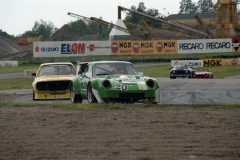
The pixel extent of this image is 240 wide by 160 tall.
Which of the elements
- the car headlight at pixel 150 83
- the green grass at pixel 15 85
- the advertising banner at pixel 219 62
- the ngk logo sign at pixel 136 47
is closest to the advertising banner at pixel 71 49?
the ngk logo sign at pixel 136 47

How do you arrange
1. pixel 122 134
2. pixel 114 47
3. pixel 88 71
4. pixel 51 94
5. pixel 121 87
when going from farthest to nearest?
pixel 114 47 < pixel 51 94 < pixel 88 71 < pixel 121 87 < pixel 122 134

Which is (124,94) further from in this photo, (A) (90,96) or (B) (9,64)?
(B) (9,64)

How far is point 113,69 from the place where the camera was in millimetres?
15031

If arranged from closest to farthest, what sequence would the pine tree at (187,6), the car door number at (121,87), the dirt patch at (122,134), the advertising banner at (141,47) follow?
the dirt patch at (122,134), the car door number at (121,87), the advertising banner at (141,47), the pine tree at (187,6)

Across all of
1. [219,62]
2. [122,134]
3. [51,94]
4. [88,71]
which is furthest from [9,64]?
[122,134]

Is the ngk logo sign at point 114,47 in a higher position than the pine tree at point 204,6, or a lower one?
lower

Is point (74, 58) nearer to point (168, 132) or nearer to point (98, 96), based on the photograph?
point (98, 96)

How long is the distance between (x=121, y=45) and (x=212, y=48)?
950 centimetres

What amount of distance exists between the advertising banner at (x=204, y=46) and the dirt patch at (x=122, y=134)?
4831cm

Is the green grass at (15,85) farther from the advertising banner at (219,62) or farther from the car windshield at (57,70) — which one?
the advertising banner at (219,62)

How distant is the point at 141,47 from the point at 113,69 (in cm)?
4501

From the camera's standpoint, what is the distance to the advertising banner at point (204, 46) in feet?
198

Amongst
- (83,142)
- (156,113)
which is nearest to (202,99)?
(156,113)

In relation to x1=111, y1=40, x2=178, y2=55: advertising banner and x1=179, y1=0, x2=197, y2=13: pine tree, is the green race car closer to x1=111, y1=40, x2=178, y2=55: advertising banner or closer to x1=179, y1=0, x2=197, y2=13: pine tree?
x1=111, y1=40, x2=178, y2=55: advertising banner
